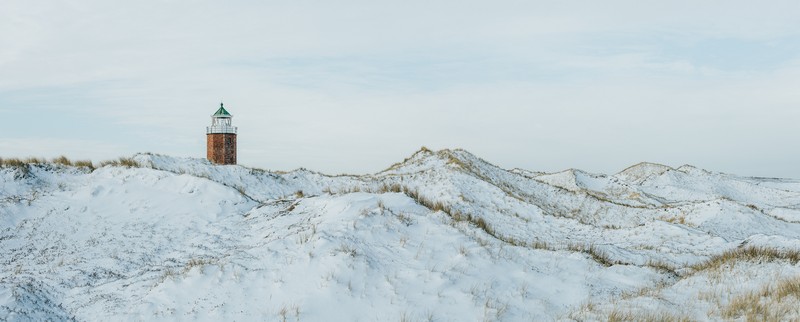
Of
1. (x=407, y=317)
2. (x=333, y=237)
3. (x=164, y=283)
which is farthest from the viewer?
(x=333, y=237)

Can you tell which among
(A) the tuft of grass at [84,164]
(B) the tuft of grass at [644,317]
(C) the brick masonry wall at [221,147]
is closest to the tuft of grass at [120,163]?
(A) the tuft of grass at [84,164]

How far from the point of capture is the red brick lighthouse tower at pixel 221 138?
48.4 meters

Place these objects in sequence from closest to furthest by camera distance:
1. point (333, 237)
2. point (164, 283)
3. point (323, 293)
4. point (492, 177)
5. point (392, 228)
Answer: point (323, 293)
point (164, 283)
point (333, 237)
point (392, 228)
point (492, 177)

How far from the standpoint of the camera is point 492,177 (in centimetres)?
3059

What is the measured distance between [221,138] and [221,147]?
2.55 feet

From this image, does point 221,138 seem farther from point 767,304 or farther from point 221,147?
point 767,304

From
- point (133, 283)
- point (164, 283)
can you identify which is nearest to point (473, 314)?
point (164, 283)

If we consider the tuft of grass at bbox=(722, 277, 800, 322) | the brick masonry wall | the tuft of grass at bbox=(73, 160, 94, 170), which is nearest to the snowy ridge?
the tuft of grass at bbox=(722, 277, 800, 322)

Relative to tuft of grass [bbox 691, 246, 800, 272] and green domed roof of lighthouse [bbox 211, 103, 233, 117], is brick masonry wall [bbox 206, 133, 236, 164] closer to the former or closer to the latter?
green domed roof of lighthouse [bbox 211, 103, 233, 117]

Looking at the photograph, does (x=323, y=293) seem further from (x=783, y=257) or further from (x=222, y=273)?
(x=783, y=257)

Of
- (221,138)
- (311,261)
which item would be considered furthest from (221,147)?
(311,261)

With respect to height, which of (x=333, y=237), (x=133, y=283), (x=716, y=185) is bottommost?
(x=716, y=185)

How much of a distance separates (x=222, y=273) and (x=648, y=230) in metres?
15.5

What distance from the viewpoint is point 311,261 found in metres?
9.20
